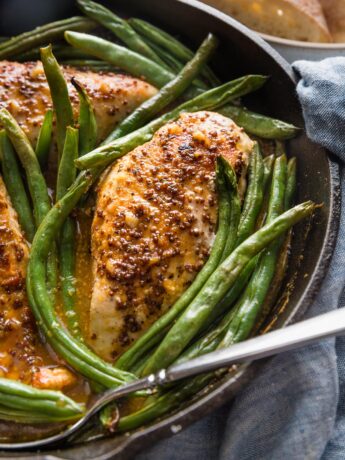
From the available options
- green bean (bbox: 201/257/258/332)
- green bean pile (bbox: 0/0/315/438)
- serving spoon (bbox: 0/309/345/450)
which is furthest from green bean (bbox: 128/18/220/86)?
serving spoon (bbox: 0/309/345/450)

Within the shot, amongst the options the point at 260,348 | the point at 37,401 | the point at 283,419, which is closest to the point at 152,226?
the point at 260,348

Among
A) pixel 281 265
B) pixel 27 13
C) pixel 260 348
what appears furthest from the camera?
pixel 27 13

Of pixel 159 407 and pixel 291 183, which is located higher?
pixel 291 183

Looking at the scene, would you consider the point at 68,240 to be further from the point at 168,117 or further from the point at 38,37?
the point at 38,37

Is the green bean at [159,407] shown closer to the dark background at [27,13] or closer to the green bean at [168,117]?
the green bean at [168,117]

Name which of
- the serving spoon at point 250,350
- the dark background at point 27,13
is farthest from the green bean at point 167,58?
the serving spoon at point 250,350

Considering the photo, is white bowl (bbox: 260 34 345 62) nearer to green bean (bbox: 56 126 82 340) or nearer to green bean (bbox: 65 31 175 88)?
green bean (bbox: 65 31 175 88)
